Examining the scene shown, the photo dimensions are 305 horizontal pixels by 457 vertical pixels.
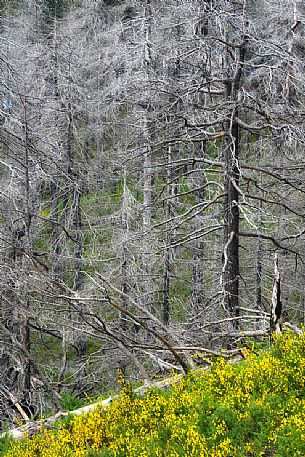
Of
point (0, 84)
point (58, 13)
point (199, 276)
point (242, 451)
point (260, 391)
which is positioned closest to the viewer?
point (242, 451)

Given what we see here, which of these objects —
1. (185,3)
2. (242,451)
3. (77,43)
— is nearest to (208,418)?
(242,451)

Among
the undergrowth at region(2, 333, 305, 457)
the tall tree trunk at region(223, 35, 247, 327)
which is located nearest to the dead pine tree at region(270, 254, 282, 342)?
the undergrowth at region(2, 333, 305, 457)

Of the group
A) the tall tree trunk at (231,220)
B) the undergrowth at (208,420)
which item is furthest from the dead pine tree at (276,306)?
the tall tree trunk at (231,220)

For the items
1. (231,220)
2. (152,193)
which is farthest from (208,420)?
Answer: (152,193)

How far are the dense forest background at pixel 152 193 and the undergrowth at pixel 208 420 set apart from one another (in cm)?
77

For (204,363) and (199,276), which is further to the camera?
(199,276)

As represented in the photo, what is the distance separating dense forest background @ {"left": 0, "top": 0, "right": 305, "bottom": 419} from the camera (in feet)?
25.3

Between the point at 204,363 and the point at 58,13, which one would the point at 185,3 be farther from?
the point at 58,13

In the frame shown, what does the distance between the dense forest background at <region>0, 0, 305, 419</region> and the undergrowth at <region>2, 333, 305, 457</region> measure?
30.2 inches

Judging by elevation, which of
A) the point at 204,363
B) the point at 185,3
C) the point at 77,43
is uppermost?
the point at 77,43

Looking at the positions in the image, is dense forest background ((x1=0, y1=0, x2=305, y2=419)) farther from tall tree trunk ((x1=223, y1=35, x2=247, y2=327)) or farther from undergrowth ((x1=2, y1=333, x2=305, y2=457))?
undergrowth ((x1=2, y1=333, x2=305, y2=457))

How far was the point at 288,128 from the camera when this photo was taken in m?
7.36

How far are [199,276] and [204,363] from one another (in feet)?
25.1

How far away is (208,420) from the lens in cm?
512
